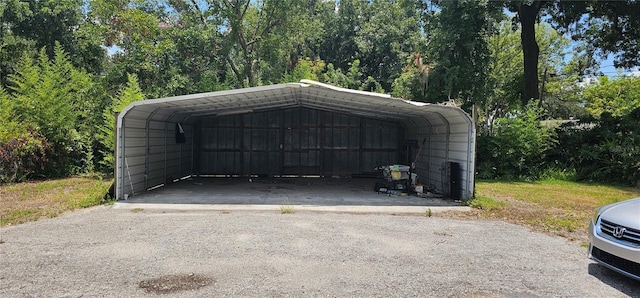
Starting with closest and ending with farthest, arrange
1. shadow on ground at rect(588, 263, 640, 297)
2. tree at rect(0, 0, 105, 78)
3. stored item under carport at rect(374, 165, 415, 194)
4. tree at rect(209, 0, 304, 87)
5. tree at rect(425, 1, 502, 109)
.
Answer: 1. shadow on ground at rect(588, 263, 640, 297)
2. stored item under carport at rect(374, 165, 415, 194)
3. tree at rect(425, 1, 502, 109)
4. tree at rect(209, 0, 304, 87)
5. tree at rect(0, 0, 105, 78)

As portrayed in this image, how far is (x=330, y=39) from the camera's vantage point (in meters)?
28.3

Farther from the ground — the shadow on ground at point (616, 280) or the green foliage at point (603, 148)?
the green foliage at point (603, 148)

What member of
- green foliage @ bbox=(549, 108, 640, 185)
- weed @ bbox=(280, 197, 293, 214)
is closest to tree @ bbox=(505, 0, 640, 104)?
green foliage @ bbox=(549, 108, 640, 185)

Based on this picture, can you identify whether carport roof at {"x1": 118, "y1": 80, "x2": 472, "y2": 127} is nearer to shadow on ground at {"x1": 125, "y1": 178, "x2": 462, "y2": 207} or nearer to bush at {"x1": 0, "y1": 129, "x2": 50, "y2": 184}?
shadow on ground at {"x1": 125, "y1": 178, "x2": 462, "y2": 207}

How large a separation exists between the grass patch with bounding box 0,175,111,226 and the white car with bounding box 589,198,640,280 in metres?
7.83

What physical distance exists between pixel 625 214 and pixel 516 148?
9.92 meters

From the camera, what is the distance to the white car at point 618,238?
3.51 m

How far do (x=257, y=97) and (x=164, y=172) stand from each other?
3.46 meters

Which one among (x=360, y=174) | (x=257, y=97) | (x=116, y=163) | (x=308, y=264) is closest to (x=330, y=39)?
(x=360, y=174)

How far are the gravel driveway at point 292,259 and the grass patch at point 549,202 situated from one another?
0.79m

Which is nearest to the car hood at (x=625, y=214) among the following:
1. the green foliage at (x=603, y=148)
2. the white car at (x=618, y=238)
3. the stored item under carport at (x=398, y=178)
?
the white car at (x=618, y=238)

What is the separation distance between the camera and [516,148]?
42.7ft

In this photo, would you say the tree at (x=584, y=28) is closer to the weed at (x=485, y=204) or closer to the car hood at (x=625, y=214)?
the weed at (x=485, y=204)

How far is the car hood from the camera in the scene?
11.8ft
